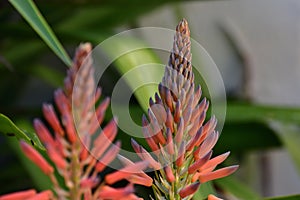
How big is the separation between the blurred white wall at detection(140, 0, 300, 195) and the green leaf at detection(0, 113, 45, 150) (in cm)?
152

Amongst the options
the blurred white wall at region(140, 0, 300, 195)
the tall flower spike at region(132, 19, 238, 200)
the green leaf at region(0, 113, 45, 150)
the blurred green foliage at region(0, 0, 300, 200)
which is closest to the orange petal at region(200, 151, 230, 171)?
the tall flower spike at region(132, 19, 238, 200)

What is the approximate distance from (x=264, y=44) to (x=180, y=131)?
169 cm

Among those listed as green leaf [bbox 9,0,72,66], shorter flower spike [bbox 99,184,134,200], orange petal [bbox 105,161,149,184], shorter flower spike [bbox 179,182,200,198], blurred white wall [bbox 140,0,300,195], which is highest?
blurred white wall [bbox 140,0,300,195]

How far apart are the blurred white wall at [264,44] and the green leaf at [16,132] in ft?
4.98

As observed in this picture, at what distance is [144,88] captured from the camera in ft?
1.95

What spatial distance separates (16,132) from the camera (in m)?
0.40

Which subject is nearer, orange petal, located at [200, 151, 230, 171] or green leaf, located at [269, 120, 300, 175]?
orange petal, located at [200, 151, 230, 171]

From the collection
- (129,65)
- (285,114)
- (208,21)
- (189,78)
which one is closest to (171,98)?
(189,78)

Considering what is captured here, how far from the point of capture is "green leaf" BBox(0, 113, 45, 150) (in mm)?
394

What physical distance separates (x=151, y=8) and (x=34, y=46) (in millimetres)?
267

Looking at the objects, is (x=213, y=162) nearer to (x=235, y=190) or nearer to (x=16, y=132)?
(x=16, y=132)

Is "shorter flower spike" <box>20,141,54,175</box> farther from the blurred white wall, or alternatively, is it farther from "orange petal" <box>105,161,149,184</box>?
the blurred white wall

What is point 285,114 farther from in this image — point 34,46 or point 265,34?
point 265,34

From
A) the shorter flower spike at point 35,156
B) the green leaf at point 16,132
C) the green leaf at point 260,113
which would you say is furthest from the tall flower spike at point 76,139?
the green leaf at point 260,113
